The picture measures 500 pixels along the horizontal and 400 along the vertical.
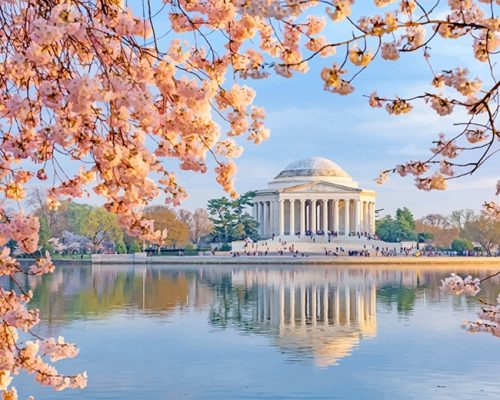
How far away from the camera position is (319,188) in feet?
280

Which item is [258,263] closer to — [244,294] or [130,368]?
[244,294]

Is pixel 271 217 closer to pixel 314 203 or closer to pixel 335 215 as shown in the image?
pixel 314 203

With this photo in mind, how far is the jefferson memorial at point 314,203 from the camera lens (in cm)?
8575

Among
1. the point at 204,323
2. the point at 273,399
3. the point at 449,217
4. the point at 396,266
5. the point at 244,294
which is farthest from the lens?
the point at 449,217

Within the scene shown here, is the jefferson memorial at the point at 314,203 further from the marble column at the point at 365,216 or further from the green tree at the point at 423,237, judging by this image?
the green tree at the point at 423,237

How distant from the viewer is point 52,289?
112 ft

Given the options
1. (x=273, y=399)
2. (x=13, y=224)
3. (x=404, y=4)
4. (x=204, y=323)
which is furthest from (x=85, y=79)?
(x=204, y=323)

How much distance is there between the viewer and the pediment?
8525cm

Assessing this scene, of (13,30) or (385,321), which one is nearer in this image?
(13,30)

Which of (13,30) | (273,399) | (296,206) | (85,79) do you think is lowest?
(273,399)

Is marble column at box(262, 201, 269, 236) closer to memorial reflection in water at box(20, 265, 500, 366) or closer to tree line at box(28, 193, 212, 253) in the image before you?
tree line at box(28, 193, 212, 253)

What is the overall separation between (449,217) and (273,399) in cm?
9267

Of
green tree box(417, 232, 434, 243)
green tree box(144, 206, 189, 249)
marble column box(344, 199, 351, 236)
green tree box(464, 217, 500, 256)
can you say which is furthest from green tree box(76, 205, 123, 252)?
green tree box(464, 217, 500, 256)

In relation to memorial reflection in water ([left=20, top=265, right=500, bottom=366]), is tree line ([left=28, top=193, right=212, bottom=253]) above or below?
above
